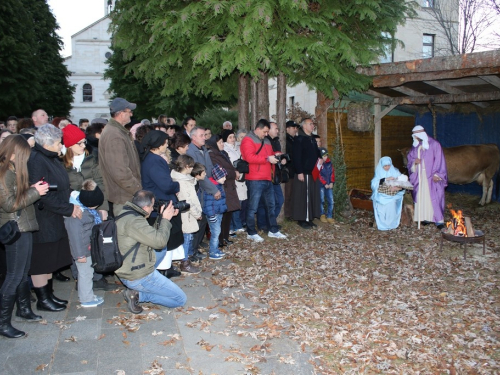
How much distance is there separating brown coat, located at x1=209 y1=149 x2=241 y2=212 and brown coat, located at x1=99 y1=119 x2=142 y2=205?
2073 millimetres

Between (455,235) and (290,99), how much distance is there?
16.7 m

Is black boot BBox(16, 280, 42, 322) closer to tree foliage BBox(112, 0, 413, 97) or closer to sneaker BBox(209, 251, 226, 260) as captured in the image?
sneaker BBox(209, 251, 226, 260)

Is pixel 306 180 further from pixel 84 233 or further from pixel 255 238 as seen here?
pixel 84 233

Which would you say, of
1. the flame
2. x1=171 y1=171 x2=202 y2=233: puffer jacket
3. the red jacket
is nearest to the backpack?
x1=171 y1=171 x2=202 y2=233: puffer jacket

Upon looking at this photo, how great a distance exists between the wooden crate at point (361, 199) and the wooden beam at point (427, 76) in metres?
2.81

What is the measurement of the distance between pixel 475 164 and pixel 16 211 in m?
12.1

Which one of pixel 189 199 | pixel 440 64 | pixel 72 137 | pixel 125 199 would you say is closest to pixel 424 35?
pixel 440 64

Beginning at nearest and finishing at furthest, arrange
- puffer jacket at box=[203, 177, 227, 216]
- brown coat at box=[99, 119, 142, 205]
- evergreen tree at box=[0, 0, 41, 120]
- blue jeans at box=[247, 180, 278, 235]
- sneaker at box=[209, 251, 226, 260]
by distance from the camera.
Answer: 1. brown coat at box=[99, 119, 142, 205]
2. puffer jacket at box=[203, 177, 227, 216]
3. sneaker at box=[209, 251, 226, 260]
4. blue jeans at box=[247, 180, 278, 235]
5. evergreen tree at box=[0, 0, 41, 120]

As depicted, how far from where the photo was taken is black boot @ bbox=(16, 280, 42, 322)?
200 inches

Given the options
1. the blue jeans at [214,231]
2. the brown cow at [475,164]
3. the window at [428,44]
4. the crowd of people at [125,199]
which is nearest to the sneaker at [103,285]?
the crowd of people at [125,199]

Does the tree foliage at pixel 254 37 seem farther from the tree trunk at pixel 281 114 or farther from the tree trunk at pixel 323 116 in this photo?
the tree trunk at pixel 323 116

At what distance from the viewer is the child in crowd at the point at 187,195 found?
671 cm

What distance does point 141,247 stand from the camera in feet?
17.1

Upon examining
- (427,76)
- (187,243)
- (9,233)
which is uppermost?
(427,76)
